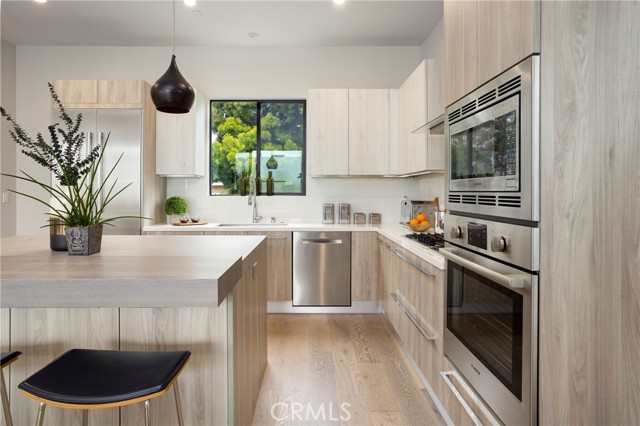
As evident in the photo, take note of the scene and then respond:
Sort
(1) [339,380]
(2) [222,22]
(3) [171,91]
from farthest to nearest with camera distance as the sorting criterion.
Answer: (2) [222,22]
(1) [339,380]
(3) [171,91]

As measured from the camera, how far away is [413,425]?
1962mm

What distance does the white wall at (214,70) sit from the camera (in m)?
4.22

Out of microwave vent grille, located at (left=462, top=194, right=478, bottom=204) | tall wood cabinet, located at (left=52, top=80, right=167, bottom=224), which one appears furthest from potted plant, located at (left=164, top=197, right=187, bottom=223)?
microwave vent grille, located at (left=462, top=194, right=478, bottom=204)

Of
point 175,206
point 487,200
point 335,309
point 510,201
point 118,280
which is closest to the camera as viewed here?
point 118,280

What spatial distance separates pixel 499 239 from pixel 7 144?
16.1ft

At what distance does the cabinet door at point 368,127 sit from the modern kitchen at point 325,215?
0.03m

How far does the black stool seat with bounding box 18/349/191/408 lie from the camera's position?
1.06 m

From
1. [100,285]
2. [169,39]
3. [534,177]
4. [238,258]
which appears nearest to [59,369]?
[100,285]

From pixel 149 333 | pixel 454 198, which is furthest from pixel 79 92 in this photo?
pixel 454 198

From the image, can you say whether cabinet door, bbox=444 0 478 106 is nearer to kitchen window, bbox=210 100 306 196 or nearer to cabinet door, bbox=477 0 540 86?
cabinet door, bbox=477 0 540 86

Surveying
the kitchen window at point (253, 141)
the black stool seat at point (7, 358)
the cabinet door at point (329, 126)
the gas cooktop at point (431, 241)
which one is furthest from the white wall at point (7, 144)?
the gas cooktop at point (431, 241)

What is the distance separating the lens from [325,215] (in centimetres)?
417

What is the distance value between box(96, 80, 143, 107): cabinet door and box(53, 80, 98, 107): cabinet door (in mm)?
50

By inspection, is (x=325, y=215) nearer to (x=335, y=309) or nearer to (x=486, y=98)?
(x=335, y=309)
